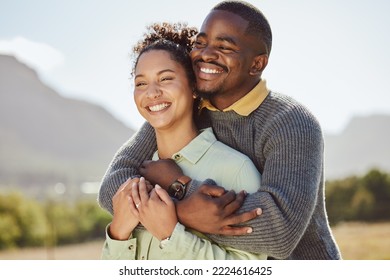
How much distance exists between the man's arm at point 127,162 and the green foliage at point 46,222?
4.51 m

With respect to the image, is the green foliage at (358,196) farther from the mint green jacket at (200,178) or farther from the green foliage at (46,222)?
the mint green jacket at (200,178)

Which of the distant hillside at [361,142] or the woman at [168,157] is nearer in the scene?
the woman at [168,157]

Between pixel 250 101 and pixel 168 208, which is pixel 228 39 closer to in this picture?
pixel 250 101

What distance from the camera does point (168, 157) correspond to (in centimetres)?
194

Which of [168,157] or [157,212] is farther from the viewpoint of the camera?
[168,157]

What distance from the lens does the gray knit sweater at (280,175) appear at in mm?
1638

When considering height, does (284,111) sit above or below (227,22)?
below

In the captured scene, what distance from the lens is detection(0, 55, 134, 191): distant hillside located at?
10.5 meters

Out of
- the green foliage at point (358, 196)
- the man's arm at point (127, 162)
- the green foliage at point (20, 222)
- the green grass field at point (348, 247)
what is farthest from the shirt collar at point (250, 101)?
the green foliage at point (20, 222)

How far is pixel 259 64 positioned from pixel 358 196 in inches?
182

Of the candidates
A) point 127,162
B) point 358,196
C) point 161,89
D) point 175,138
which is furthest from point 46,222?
point 161,89

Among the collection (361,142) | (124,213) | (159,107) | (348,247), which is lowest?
(348,247)

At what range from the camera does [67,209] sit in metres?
7.11
